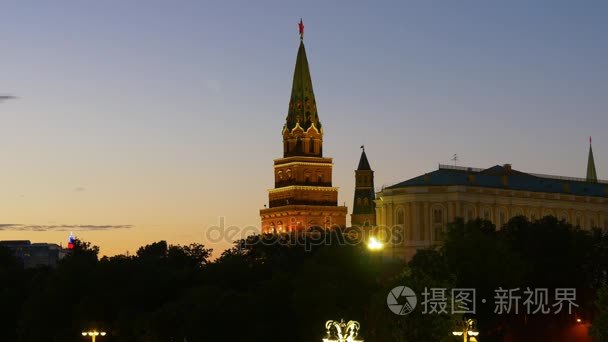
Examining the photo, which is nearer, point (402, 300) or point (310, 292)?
point (402, 300)

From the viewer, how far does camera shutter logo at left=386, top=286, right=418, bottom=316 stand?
9354cm

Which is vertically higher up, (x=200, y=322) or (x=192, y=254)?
(x=192, y=254)

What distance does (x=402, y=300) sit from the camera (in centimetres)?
9444

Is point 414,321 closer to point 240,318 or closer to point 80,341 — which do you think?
point 240,318

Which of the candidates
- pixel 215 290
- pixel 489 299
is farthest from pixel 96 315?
pixel 489 299

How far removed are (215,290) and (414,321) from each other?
923 inches

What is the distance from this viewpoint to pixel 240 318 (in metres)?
107

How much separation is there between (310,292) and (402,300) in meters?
14.8

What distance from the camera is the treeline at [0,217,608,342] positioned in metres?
105

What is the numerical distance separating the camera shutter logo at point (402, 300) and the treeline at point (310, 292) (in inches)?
21.3

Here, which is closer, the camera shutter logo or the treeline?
the camera shutter logo

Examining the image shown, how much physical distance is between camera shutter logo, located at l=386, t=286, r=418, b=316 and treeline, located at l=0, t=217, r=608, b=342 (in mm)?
540

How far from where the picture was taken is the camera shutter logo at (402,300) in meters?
93.5

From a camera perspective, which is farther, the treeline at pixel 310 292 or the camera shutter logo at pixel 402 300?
the treeline at pixel 310 292
